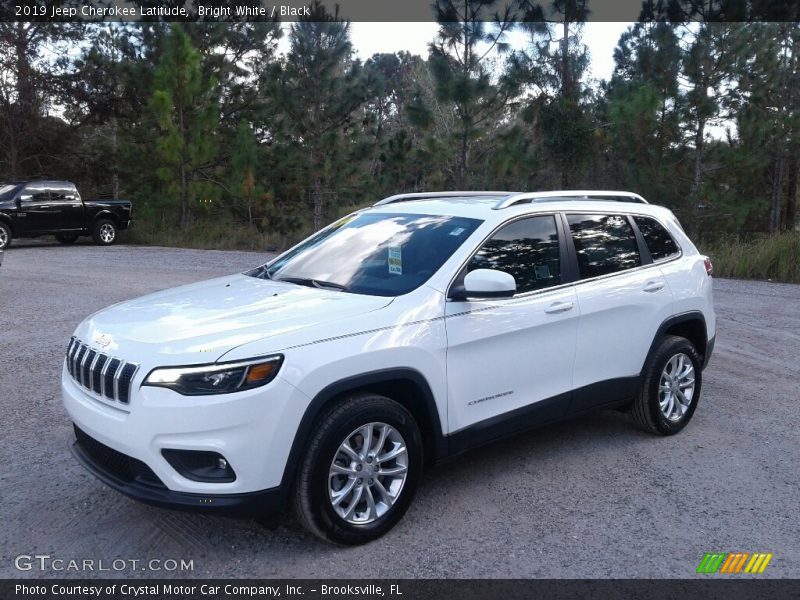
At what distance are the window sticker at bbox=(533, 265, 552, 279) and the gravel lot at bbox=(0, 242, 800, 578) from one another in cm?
125

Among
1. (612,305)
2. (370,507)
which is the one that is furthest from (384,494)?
(612,305)

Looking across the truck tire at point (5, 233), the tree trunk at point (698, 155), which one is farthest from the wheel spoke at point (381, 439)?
the truck tire at point (5, 233)

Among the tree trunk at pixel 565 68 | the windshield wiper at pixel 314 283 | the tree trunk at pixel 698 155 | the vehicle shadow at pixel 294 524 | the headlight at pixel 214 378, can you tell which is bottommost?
the vehicle shadow at pixel 294 524

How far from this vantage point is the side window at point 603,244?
5.09 m

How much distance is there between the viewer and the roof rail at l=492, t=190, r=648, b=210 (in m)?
4.84

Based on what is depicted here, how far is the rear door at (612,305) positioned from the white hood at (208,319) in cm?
159

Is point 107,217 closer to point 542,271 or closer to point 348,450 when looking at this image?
point 542,271

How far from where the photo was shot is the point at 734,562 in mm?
3740

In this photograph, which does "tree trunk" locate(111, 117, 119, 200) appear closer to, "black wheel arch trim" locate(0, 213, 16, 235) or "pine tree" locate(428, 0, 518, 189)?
"black wheel arch trim" locate(0, 213, 16, 235)

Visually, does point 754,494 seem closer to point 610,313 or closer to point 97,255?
point 610,313

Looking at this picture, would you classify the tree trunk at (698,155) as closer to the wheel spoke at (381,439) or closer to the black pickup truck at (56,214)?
the black pickup truck at (56,214)

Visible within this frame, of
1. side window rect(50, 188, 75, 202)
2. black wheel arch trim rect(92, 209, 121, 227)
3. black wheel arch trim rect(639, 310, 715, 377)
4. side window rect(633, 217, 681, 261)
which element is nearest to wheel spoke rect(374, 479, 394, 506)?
black wheel arch trim rect(639, 310, 715, 377)
